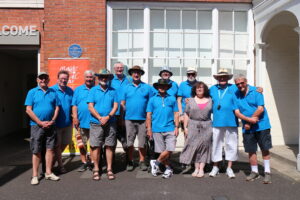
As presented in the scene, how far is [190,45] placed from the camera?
8102mm

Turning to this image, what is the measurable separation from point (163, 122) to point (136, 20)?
12.6 feet

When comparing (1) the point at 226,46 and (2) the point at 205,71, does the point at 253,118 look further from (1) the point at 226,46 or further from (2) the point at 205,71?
(1) the point at 226,46

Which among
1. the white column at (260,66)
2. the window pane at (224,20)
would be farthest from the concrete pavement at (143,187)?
the window pane at (224,20)

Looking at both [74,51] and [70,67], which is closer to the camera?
[70,67]

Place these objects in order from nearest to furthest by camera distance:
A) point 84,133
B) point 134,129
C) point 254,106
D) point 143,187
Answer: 1. point 143,187
2. point 254,106
3. point 134,129
4. point 84,133

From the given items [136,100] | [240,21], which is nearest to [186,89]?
[136,100]

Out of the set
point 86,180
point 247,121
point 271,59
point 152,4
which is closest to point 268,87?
point 271,59

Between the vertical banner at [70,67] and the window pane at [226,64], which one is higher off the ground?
the window pane at [226,64]

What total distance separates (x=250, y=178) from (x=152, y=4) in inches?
200

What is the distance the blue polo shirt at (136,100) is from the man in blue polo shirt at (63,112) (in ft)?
3.44

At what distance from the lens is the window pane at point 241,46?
8.20 metres

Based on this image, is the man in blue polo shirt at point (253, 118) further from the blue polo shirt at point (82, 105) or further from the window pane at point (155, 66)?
the window pane at point (155, 66)

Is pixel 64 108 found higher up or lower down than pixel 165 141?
higher up

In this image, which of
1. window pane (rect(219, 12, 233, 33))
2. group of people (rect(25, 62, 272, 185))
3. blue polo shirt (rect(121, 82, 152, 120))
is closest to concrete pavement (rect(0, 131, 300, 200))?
group of people (rect(25, 62, 272, 185))
